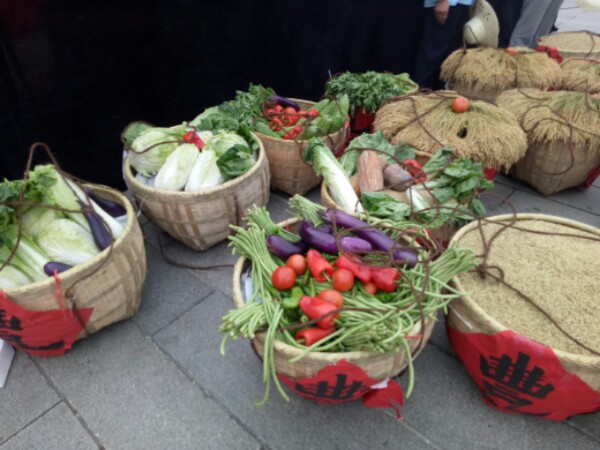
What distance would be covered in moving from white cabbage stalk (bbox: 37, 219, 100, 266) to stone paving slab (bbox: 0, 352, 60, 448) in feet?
2.50

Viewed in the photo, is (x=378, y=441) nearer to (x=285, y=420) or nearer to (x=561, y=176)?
(x=285, y=420)

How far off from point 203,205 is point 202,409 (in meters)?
1.33

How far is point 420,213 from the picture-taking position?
2.60m

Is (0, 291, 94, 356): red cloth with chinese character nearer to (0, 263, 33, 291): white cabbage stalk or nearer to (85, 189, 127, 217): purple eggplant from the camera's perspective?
(0, 263, 33, 291): white cabbage stalk

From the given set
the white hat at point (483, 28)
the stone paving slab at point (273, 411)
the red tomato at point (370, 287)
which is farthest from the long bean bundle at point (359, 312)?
the white hat at point (483, 28)

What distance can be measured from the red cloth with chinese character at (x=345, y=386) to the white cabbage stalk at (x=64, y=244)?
4.37 feet

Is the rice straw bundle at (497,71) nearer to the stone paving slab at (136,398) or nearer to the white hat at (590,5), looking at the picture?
the white hat at (590,5)

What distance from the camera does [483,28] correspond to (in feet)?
16.5

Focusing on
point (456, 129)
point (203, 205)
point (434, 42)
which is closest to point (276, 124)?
point (203, 205)

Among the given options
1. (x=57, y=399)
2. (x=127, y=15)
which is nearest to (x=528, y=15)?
(x=127, y=15)

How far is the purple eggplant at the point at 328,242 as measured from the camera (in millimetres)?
1883

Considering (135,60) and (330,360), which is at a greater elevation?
(135,60)

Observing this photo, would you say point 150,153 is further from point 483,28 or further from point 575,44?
point 575,44

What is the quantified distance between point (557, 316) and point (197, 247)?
2.46 m
